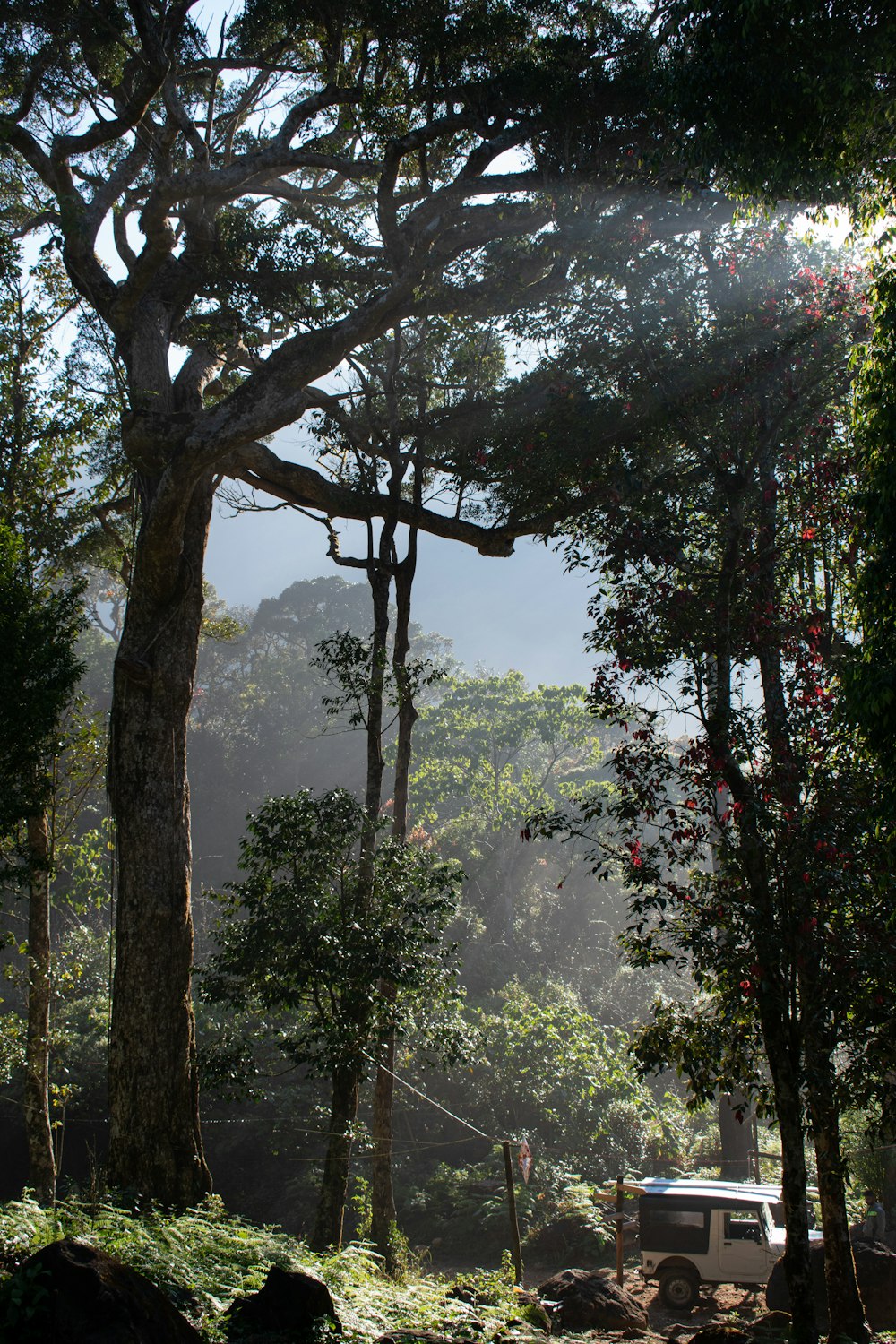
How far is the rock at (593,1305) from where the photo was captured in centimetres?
886

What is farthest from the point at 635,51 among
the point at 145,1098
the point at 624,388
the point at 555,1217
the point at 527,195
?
the point at 555,1217

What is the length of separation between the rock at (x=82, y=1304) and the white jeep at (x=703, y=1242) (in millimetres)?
9506

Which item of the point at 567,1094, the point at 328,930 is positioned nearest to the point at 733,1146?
→ the point at 567,1094

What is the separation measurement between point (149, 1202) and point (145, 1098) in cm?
83

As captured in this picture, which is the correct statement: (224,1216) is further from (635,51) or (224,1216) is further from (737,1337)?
(635,51)

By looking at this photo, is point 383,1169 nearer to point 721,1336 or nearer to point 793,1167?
point 721,1336

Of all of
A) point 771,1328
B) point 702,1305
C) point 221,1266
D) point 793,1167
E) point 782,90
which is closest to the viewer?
point 221,1266

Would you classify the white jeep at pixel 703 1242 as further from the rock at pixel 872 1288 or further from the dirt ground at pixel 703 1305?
the rock at pixel 872 1288

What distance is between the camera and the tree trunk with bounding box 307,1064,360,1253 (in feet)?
28.9

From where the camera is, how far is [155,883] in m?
9.06

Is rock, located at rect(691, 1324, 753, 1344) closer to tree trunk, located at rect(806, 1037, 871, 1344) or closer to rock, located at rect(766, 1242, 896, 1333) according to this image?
tree trunk, located at rect(806, 1037, 871, 1344)

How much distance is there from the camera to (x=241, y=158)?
10.5m

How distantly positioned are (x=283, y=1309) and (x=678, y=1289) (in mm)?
8912

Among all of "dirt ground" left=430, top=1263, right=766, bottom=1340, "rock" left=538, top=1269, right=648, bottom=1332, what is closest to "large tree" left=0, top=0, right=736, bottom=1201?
"rock" left=538, top=1269, right=648, bottom=1332
